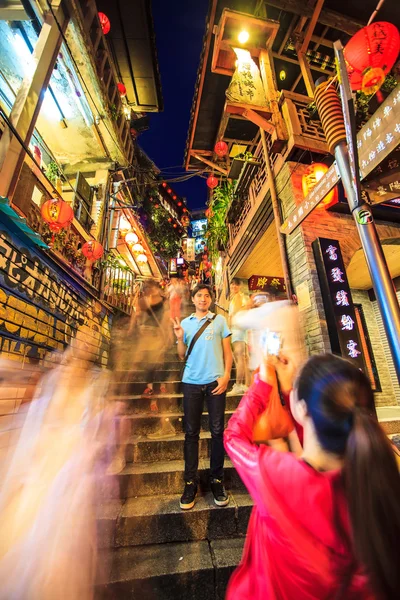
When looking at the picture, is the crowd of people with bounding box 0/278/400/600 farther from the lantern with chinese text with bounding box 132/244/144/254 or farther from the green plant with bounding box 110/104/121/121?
the lantern with chinese text with bounding box 132/244/144/254

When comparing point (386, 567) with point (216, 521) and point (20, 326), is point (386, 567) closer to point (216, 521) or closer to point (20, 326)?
point (216, 521)

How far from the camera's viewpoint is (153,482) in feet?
10.6

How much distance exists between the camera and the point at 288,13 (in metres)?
9.05

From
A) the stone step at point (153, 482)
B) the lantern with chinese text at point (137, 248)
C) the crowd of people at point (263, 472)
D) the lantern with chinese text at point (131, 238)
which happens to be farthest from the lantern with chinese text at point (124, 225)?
the stone step at point (153, 482)

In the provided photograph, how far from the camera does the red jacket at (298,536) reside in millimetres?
872

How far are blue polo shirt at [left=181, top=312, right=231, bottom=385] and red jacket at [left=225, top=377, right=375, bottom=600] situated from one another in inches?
84.6

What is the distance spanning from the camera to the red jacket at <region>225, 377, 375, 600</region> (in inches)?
34.3

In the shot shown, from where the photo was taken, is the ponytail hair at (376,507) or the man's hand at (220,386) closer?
the ponytail hair at (376,507)

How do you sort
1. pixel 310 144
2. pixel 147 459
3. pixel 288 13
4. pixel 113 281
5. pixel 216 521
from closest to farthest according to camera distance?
pixel 216 521
pixel 147 459
pixel 310 144
pixel 288 13
pixel 113 281

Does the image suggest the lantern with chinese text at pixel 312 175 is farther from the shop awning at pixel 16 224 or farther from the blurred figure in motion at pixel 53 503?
the blurred figure in motion at pixel 53 503

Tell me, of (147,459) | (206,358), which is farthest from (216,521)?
(206,358)

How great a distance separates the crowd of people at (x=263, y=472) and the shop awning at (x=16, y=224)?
9.21ft

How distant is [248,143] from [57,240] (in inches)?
412

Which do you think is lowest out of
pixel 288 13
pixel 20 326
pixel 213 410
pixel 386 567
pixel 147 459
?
pixel 147 459
